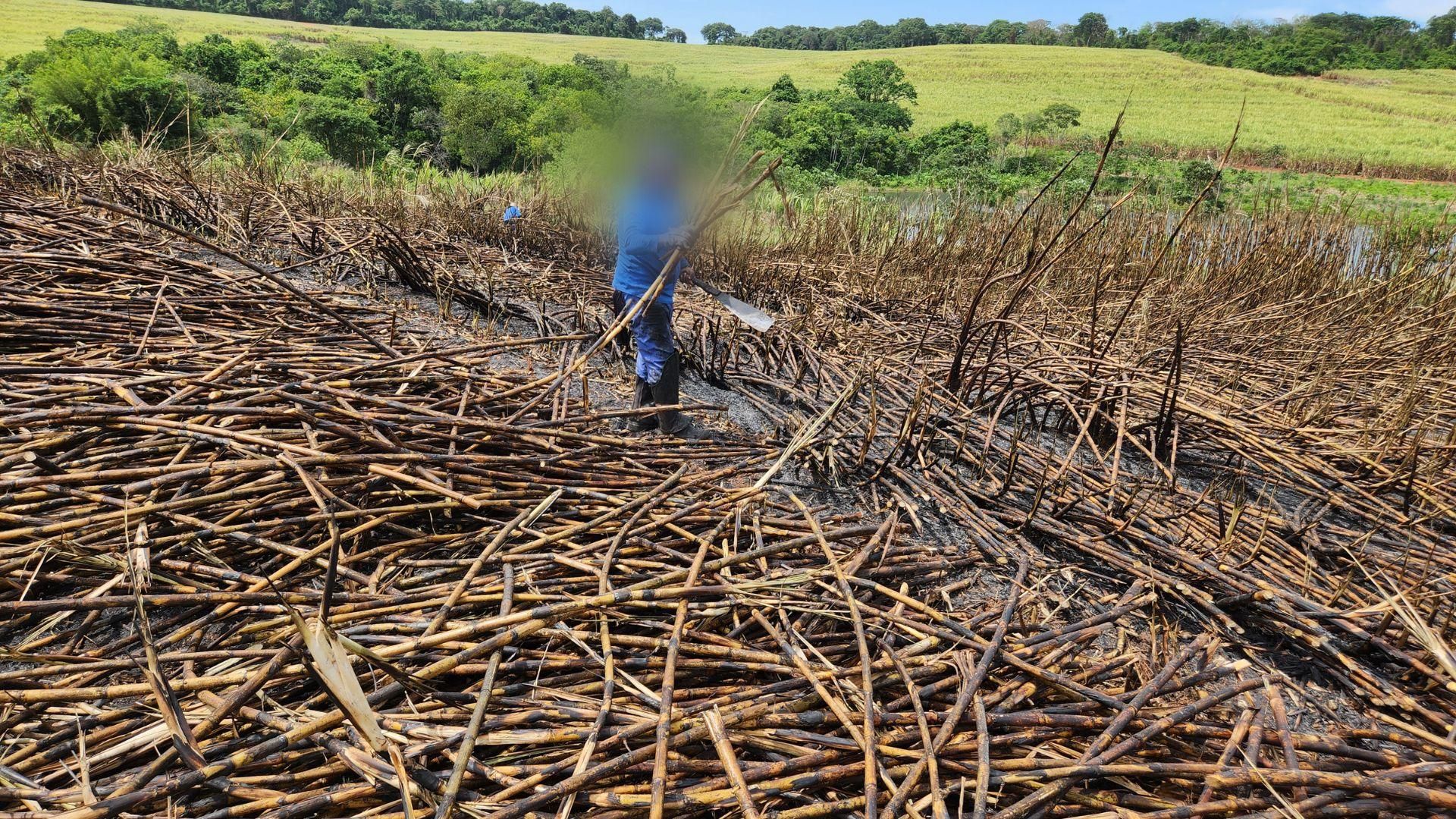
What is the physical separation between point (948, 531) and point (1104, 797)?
1.44 meters

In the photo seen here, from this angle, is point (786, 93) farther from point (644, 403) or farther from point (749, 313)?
point (749, 313)

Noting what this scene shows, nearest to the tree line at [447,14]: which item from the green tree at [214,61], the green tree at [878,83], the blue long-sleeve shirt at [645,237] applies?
the green tree at [214,61]

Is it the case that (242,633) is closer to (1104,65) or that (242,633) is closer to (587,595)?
(587,595)

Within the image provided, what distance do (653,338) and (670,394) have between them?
34 centimetres

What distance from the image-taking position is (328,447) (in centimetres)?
196

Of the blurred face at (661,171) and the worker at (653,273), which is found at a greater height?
the blurred face at (661,171)

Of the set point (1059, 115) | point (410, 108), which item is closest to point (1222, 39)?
point (1059, 115)

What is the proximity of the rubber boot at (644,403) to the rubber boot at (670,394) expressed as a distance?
3.6 inches

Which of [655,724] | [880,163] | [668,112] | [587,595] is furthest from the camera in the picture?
[880,163]

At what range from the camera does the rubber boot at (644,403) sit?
12.6 feet

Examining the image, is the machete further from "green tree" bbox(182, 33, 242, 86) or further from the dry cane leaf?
"green tree" bbox(182, 33, 242, 86)

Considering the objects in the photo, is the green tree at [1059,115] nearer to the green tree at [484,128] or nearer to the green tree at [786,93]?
the green tree at [786,93]

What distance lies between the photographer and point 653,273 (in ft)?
12.1

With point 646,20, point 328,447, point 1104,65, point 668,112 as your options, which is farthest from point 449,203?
point 646,20
